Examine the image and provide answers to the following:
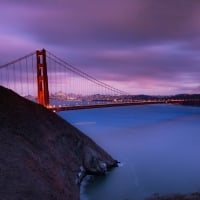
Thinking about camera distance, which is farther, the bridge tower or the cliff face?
the bridge tower

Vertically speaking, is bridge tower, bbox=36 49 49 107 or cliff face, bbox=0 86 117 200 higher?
bridge tower, bbox=36 49 49 107

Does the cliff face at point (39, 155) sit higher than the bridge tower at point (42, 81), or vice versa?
the bridge tower at point (42, 81)

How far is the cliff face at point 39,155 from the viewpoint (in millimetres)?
15314

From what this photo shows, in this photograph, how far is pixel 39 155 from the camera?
19609mm

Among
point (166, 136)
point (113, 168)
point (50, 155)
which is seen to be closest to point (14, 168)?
point (50, 155)

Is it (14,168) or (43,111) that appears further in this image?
(43,111)

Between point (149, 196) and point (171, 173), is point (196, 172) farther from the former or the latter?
point (149, 196)

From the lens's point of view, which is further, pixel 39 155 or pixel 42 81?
pixel 42 81

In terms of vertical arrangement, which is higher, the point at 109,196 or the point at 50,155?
the point at 50,155

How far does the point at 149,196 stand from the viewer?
20.3 m

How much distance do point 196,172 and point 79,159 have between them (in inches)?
400

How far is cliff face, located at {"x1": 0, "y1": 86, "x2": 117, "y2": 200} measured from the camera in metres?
15.3

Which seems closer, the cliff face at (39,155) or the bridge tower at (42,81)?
the cliff face at (39,155)

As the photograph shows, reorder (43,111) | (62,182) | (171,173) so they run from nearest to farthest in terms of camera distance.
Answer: (62,182)
(171,173)
(43,111)
